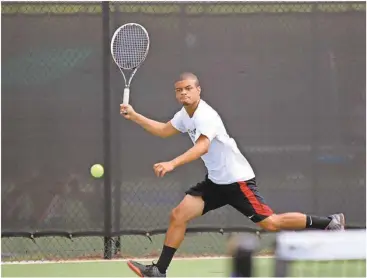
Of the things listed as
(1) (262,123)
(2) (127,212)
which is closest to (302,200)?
(1) (262,123)

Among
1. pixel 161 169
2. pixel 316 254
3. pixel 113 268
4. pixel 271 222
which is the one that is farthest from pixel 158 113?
pixel 316 254

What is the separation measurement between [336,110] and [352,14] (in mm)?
673

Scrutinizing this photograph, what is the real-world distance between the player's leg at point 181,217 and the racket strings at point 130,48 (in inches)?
40.8

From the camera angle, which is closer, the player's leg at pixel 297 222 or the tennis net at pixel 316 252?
the tennis net at pixel 316 252

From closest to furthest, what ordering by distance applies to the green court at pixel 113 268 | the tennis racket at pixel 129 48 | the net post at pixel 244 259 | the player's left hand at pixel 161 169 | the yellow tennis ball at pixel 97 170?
the net post at pixel 244 259 → the player's left hand at pixel 161 169 → the green court at pixel 113 268 → the tennis racket at pixel 129 48 → the yellow tennis ball at pixel 97 170

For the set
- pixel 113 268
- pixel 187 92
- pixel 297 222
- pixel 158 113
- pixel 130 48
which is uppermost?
pixel 130 48

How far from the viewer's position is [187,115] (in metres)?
4.45

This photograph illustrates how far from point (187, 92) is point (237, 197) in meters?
0.64

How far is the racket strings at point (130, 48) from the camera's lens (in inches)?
198

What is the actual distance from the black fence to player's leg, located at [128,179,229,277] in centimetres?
106

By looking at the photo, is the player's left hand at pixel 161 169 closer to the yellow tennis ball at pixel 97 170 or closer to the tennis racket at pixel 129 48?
the tennis racket at pixel 129 48

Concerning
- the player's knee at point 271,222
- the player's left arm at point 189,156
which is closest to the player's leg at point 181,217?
the player's knee at point 271,222

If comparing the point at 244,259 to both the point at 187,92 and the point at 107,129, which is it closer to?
the point at 187,92

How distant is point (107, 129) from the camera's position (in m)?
5.43
